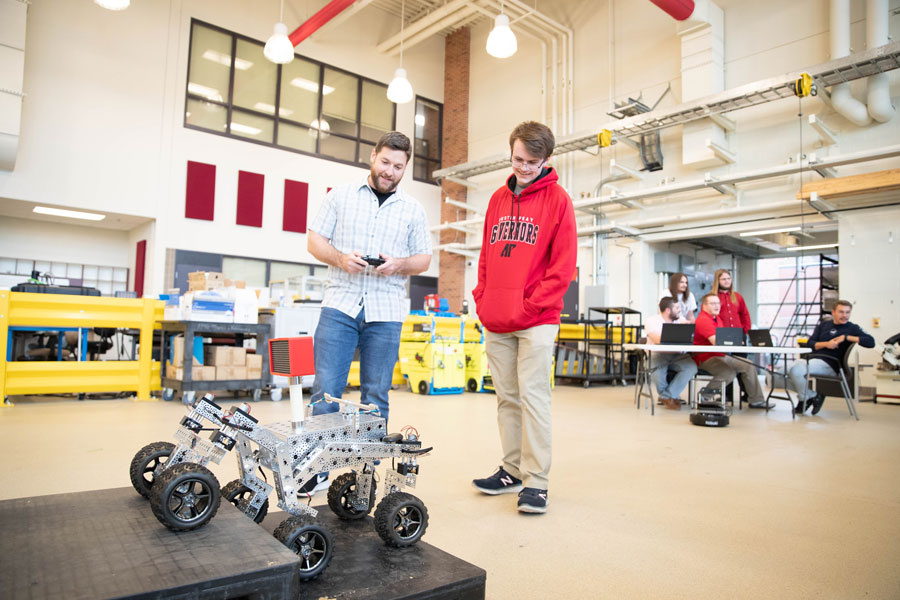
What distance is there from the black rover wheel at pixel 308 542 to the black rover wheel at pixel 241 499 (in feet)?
0.67

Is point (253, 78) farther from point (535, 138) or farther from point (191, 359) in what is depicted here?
point (535, 138)

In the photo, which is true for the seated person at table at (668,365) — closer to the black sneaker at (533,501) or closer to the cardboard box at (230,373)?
the black sneaker at (533,501)

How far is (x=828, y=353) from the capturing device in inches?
213

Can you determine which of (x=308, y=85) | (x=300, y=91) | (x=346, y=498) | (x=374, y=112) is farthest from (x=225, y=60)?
(x=346, y=498)

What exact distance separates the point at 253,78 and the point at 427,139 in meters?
4.28

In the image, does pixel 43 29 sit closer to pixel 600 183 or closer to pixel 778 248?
pixel 600 183

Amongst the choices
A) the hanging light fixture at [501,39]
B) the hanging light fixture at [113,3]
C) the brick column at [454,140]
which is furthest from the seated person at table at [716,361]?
the brick column at [454,140]

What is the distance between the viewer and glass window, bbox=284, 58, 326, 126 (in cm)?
1144

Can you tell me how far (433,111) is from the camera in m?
13.9

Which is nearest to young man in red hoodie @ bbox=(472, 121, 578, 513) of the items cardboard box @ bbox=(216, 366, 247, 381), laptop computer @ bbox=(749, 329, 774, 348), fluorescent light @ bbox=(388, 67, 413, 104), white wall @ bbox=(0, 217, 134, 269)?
cardboard box @ bbox=(216, 366, 247, 381)

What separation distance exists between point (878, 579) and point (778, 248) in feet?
44.5

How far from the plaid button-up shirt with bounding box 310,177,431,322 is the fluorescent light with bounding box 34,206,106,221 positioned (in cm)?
935

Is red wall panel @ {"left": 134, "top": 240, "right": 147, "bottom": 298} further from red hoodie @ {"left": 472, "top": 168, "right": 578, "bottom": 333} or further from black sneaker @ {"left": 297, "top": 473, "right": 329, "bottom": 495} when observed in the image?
red hoodie @ {"left": 472, "top": 168, "right": 578, "bottom": 333}

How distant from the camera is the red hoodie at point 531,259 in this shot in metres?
2.10
